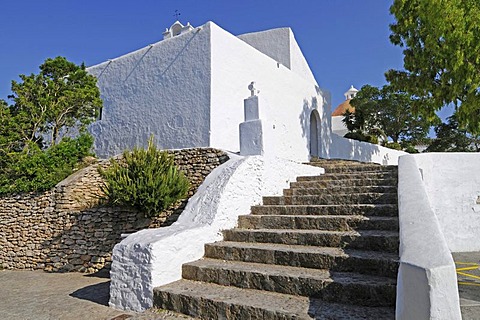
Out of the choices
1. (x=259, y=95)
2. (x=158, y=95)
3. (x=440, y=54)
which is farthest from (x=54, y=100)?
(x=440, y=54)

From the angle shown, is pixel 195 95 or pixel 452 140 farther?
pixel 452 140

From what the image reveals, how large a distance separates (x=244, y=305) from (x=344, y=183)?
3114 mm

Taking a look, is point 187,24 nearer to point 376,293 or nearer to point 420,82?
point 420,82

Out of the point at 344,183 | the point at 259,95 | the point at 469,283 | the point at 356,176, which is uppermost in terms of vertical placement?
the point at 259,95

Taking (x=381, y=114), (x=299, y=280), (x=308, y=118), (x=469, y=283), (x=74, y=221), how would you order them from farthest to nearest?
(x=381, y=114), (x=308, y=118), (x=74, y=221), (x=469, y=283), (x=299, y=280)

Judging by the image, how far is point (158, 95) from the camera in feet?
33.4

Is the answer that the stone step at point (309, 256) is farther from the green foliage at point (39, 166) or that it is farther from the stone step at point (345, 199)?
the green foliage at point (39, 166)

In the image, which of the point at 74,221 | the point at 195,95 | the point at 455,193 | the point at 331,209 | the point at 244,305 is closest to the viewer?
the point at 244,305

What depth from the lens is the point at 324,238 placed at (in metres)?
3.61

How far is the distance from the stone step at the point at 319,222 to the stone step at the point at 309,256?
449mm

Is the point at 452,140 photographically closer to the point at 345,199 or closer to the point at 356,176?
the point at 356,176

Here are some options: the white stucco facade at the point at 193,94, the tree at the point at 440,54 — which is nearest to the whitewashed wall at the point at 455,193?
the tree at the point at 440,54

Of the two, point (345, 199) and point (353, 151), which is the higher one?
point (353, 151)

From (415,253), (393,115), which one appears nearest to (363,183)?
(415,253)
